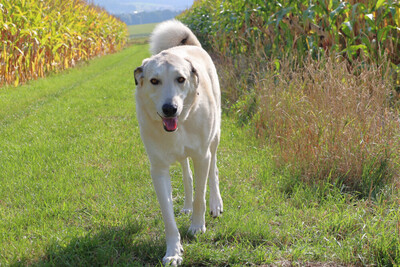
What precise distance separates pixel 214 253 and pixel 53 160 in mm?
2551

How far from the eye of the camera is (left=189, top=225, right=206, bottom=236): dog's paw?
286 cm

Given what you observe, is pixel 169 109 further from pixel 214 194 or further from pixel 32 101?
pixel 32 101

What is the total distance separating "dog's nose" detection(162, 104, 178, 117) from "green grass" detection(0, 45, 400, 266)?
918 millimetres

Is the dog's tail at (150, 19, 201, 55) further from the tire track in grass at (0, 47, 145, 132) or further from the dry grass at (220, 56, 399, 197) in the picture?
the tire track in grass at (0, 47, 145, 132)

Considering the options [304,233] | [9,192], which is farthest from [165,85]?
[9,192]

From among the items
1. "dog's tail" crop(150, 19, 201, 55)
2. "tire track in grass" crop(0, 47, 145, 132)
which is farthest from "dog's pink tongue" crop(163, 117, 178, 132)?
"tire track in grass" crop(0, 47, 145, 132)

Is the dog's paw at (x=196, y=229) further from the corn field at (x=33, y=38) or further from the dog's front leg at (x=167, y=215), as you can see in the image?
the corn field at (x=33, y=38)

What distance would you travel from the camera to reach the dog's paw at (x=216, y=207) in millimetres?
3174

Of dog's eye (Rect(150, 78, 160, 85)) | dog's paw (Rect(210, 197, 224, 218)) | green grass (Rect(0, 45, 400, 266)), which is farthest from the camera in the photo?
dog's paw (Rect(210, 197, 224, 218))

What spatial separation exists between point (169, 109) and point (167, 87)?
0.15 m

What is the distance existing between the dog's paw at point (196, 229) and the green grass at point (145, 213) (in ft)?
0.16

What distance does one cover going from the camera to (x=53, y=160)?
14.5 feet

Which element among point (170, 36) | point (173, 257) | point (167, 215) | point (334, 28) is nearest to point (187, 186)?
point (167, 215)

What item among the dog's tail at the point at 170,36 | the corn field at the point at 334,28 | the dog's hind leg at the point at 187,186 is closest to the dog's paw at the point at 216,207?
the dog's hind leg at the point at 187,186
